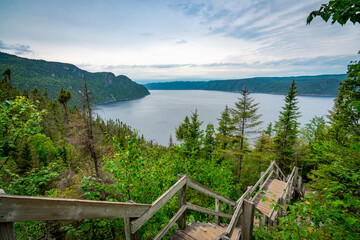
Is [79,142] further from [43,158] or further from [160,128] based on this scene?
[160,128]

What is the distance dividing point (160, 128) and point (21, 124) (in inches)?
3706

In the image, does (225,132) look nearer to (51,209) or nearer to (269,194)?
(269,194)

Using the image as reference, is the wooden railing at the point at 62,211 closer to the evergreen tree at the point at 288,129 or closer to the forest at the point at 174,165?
the forest at the point at 174,165

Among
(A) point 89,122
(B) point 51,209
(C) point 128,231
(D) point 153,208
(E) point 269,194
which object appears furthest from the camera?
(A) point 89,122

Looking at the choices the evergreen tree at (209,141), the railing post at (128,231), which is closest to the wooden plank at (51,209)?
the railing post at (128,231)

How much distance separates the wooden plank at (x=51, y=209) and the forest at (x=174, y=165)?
4.86 ft

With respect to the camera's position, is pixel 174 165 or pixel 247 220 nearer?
pixel 247 220

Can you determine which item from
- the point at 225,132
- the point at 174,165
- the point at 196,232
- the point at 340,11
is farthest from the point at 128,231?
the point at 225,132

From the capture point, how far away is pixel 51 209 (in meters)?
1.17

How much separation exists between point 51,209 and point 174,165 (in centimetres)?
659

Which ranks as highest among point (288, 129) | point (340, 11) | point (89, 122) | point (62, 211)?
point (340, 11)

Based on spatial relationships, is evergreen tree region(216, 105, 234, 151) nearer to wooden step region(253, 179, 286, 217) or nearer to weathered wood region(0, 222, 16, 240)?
wooden step region(253, 179, 286, 217)

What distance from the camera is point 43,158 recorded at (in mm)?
27875

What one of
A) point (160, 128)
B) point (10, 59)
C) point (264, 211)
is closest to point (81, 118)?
point (264, 211)
